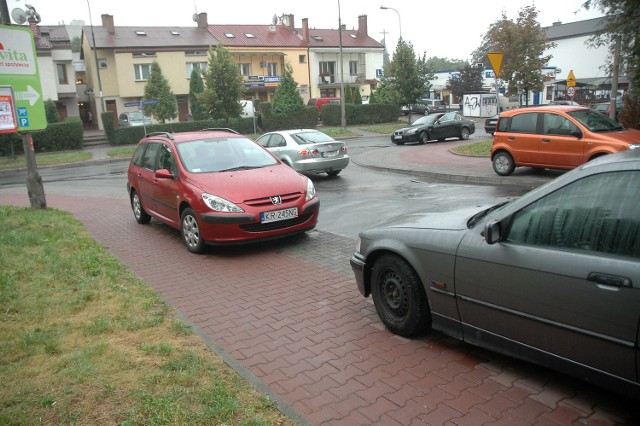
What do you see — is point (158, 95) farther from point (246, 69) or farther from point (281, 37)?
point (281, 37)

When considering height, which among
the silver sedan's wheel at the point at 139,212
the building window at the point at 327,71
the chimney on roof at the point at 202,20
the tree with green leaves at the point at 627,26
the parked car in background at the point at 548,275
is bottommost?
the silver sedan's wheel at the point at 139,212

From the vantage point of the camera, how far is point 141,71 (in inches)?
1869

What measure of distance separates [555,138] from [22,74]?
11.5 meters

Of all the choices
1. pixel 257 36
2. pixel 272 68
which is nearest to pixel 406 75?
pixel 272 68

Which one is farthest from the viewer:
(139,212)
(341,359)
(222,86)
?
(222,86)

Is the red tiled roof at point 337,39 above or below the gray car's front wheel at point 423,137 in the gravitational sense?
above

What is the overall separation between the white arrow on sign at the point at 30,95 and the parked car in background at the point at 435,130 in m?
18.3

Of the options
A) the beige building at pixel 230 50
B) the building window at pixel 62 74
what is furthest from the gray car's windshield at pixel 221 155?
the building window at pixel 62 74

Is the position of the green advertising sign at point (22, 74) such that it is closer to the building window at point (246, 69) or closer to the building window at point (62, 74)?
the building window at point (62, 74)

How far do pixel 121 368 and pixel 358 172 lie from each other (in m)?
13.3

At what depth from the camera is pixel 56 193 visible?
51.3ft

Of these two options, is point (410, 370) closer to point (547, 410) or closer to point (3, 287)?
point (547, 410)

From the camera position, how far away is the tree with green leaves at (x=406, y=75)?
35.7m

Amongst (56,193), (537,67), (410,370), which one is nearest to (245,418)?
(410,370)
